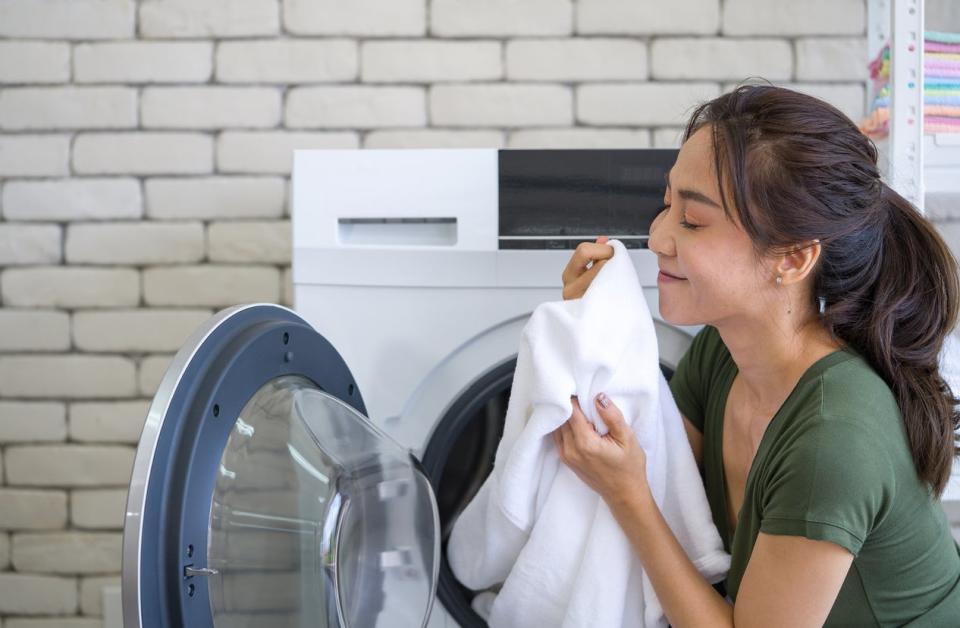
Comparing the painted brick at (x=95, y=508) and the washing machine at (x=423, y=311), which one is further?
the painted brick at (x=95, y=508)

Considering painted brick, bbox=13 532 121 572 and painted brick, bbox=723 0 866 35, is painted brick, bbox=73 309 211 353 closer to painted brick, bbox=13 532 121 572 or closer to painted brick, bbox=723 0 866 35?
painted brick, bbox=13 532 121 572

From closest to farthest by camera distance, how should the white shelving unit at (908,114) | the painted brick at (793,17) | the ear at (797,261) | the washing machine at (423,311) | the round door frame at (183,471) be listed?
the round door frame at (183,471) → the ear at (797,261) → the washing machine at (423,311) → the white shelving unit at (908,114) → the painted brick at (793,17)

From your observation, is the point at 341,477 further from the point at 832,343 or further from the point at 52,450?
the point at 52,450

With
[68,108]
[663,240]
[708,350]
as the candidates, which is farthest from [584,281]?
[68,108]

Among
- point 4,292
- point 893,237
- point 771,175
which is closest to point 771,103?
point 771,175

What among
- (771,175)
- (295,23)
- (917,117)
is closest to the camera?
(771,175)

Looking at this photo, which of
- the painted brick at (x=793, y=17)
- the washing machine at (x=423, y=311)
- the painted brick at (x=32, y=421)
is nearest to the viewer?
the washing machine at (x=423, y=311)

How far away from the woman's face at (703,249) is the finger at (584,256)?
3.7 inches

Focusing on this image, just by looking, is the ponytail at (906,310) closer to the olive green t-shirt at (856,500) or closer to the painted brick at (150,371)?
the olive green t-shirt at (856,500)

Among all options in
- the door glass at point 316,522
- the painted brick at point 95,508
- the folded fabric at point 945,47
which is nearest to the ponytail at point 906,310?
the folded fabric at point 945,47

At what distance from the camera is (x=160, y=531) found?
835 mm

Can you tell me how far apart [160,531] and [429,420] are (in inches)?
22.0

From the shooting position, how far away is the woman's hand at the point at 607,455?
3.59ft

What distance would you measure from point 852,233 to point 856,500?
32cm
